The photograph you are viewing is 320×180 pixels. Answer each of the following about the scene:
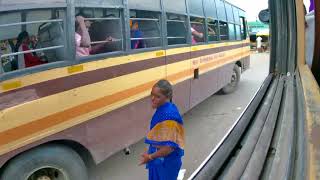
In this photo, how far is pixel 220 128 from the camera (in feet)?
24.0

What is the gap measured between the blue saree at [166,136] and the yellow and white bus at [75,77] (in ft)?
3.56

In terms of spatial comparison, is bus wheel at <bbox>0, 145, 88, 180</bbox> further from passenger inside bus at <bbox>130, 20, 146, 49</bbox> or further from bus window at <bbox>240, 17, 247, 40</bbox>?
bus window at <bbox>240, 17, 247, 40</bbox>

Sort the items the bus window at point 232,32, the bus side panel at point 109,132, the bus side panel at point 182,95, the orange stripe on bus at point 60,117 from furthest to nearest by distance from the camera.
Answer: the bus window at point 232,32 → the bus side panel at point 182,95 → the bus side panel at point 109,132 → the orange stripe on bus at point 60,117

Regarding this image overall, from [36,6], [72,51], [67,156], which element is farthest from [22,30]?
[67,156]

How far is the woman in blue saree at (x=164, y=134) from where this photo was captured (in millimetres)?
3225

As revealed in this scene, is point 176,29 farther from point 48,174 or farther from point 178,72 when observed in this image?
point 48,174

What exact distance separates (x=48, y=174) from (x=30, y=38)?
135cm

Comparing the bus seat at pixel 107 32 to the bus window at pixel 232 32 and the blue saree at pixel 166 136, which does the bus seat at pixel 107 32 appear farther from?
the bus window at pixel 232 32

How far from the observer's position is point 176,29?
21.3 feet

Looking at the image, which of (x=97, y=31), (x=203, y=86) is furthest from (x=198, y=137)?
(x=97, y=31)

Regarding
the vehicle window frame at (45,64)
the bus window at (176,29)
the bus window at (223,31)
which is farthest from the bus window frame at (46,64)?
the bus window at (223,31)

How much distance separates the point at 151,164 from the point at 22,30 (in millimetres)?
1716

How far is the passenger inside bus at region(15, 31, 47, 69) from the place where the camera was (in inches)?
142

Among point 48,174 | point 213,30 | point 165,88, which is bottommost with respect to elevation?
point 48,174
